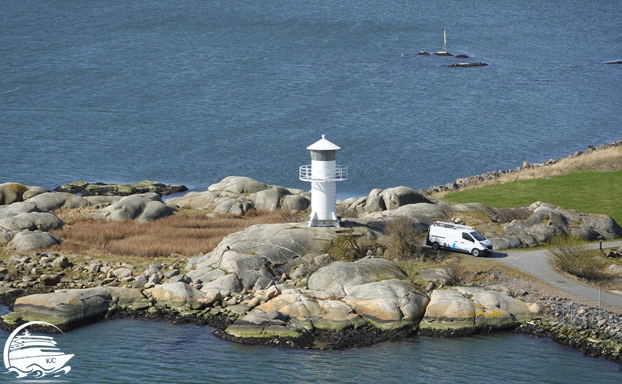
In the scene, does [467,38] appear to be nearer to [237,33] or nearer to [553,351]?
[237,33]

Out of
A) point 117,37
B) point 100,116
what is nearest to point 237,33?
point 117,37

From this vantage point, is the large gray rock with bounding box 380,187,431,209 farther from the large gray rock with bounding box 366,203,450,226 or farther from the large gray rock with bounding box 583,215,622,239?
the large gray rock with bounding box 583,215,622,239

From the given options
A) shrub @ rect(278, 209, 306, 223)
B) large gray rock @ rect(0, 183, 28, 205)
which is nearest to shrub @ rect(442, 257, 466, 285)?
shrub @ rect(278, 209, 306, 223)

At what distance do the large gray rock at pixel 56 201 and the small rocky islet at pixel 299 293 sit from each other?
995 cm

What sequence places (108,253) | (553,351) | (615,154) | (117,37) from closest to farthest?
(553,351), (108,253), (615,154), (117,37)

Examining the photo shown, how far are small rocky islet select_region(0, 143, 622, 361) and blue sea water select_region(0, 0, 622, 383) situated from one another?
4.12ft

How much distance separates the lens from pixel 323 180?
36.0m

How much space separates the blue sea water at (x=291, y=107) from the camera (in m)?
25.5

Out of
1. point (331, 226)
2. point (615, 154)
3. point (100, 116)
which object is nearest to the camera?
point (331, 226)

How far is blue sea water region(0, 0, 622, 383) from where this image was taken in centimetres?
2550

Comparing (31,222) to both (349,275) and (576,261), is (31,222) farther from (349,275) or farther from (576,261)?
(576,261)

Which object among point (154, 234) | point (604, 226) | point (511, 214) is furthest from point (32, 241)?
point (604, 226)

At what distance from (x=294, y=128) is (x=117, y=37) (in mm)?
59286

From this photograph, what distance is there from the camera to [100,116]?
8894 centimetres
